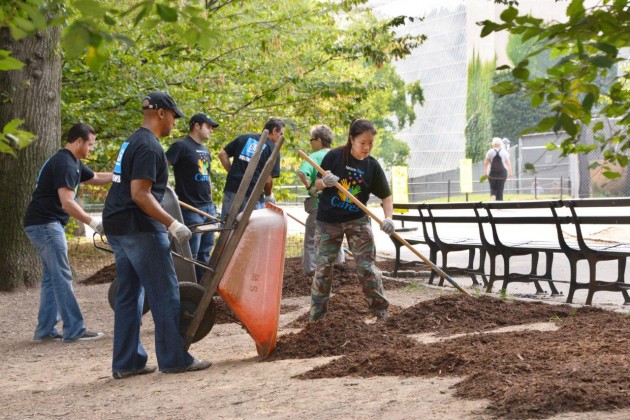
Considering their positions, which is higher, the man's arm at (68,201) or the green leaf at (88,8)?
the green leaf at (88,8)

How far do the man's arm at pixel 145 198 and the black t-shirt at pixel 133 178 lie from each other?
4 cm

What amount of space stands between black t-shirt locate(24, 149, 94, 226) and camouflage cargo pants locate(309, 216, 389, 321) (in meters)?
2.00

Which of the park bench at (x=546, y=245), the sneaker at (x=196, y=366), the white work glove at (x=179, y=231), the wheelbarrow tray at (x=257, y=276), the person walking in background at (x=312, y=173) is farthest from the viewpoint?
the person walking in background at (x=312, y=173)

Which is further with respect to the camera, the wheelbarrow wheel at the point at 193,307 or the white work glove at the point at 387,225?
the white work glove at the point at 387,225

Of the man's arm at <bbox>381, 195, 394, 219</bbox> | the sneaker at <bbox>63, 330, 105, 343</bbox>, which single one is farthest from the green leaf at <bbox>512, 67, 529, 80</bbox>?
the sneaker at <bbox>63, 330, 105, 343</bbox>

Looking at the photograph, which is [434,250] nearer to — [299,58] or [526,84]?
[299,58]

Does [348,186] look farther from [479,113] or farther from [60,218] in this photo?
[479,113]

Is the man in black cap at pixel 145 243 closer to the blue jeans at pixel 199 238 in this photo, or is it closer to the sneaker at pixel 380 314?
the sneaker at pixel 380 314

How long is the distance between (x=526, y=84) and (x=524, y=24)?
0.20 m

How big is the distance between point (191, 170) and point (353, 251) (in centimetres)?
253

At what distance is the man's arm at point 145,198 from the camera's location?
6328mm

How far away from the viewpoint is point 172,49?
16.5 m

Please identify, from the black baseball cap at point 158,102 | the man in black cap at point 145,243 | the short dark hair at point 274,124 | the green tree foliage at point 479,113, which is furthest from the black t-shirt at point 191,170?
the green tree foliage at point 479,113

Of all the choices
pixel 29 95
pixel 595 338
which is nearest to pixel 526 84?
pixel 595 338
